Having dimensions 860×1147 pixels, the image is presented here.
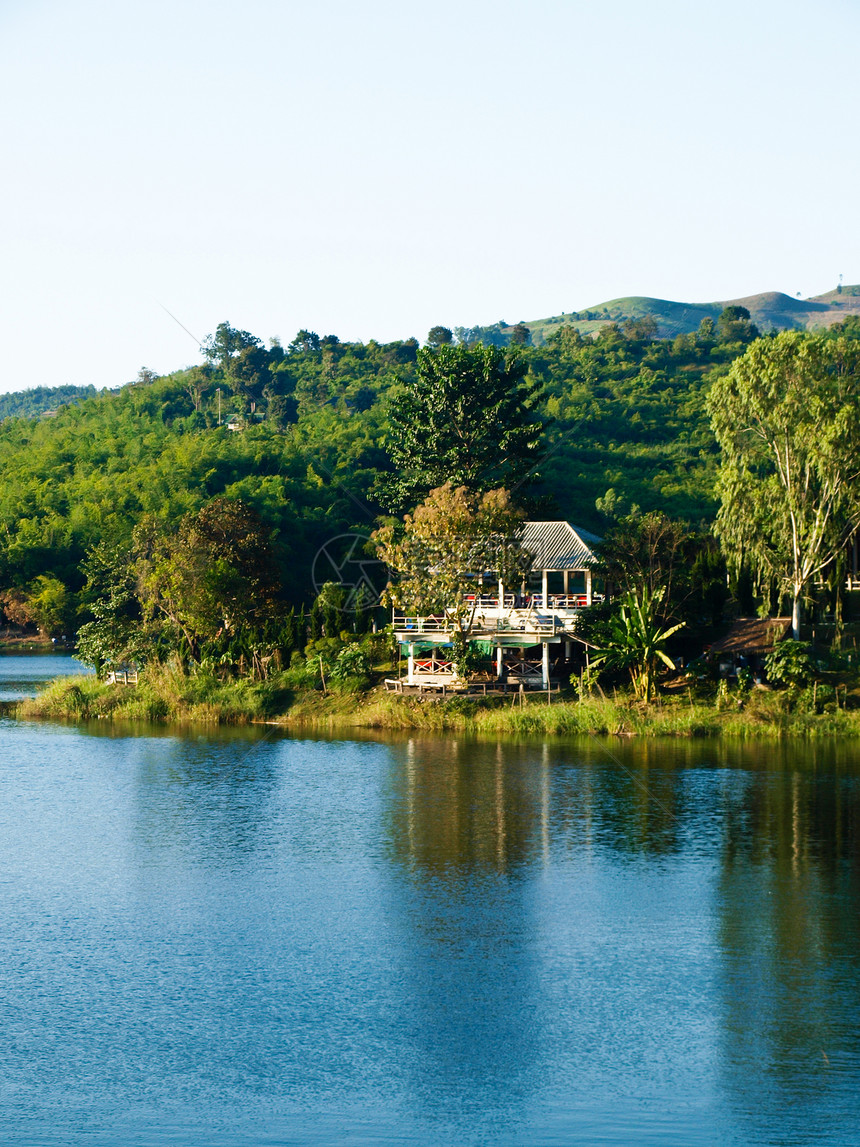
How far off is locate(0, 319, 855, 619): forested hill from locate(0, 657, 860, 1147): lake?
35446 millimetres

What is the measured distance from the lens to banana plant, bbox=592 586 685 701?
42.6m

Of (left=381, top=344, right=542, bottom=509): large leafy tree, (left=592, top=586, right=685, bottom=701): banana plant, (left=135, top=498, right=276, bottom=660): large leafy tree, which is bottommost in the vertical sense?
(left=592, top=586, right=685, bottom=701): banana plant

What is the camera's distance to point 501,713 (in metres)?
43.1

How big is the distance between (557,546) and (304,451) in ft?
183

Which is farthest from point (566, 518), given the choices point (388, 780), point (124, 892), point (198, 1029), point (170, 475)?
point (198, 1029)

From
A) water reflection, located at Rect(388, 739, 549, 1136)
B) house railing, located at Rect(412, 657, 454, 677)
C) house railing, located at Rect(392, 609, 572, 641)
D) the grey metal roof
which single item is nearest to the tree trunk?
the grey metal roof

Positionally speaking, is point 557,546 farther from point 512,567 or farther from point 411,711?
point 411,711

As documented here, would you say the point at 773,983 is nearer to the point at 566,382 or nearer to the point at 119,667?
the point at 119,667

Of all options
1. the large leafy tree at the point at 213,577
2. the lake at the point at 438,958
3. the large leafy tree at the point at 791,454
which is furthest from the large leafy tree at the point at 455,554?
the lake at the point at 438,958

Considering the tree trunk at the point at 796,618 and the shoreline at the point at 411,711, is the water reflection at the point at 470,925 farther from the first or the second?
the tree trunk at the point at 796,618

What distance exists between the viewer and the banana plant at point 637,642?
42.6 metres

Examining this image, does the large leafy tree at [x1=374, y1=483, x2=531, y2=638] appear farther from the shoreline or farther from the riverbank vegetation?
the shoreline

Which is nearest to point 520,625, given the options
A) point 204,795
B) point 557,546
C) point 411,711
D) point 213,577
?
point 557,546

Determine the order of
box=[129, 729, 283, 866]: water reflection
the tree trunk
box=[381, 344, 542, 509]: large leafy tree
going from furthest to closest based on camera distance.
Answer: box=[381, 344, 542, 509]: large leafy tree < the tree trunk < box=[129, 729, 283, 866]: water reflection
